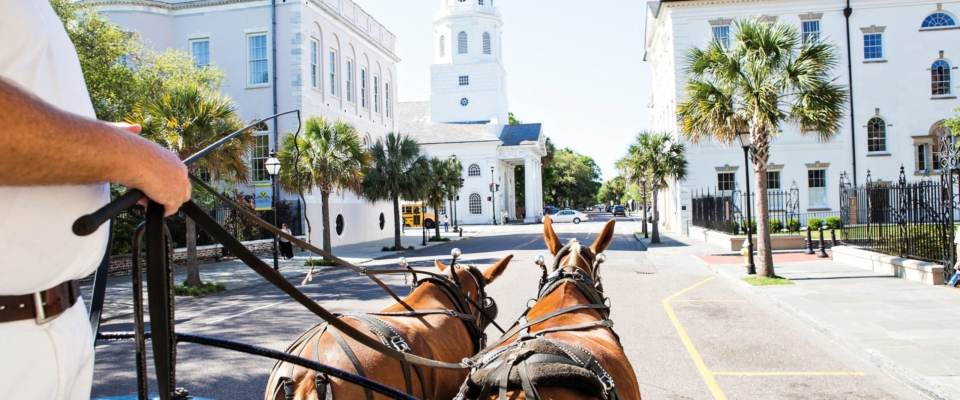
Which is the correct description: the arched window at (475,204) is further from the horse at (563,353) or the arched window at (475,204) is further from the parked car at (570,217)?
the horse at (563,353)

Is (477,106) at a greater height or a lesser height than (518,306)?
greater

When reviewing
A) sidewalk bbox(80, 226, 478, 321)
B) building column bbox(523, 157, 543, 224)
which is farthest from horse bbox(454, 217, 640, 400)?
building column bbox(523, 157, 543, 224)

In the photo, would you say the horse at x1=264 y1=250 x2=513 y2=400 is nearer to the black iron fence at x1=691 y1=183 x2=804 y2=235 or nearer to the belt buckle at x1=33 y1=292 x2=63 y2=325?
the belt buckle at x1=33 y1=292 x2=63 y2=325

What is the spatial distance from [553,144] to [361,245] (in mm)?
71101

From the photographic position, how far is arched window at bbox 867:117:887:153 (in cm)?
3847

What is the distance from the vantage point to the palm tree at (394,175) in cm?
3155

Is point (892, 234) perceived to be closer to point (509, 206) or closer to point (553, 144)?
point (509, 206)

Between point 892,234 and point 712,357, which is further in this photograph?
point 892,234

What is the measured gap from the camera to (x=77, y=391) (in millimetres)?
1684

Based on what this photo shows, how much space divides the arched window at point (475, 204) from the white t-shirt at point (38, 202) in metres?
67.6

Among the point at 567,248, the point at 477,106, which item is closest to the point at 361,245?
the point at 567,248

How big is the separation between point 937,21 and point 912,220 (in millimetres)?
30453

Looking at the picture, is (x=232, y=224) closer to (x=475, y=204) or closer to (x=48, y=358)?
(x=48, y=358)

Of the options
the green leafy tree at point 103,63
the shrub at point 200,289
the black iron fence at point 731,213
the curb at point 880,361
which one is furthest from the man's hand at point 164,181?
the black iron fence at point 731,213
